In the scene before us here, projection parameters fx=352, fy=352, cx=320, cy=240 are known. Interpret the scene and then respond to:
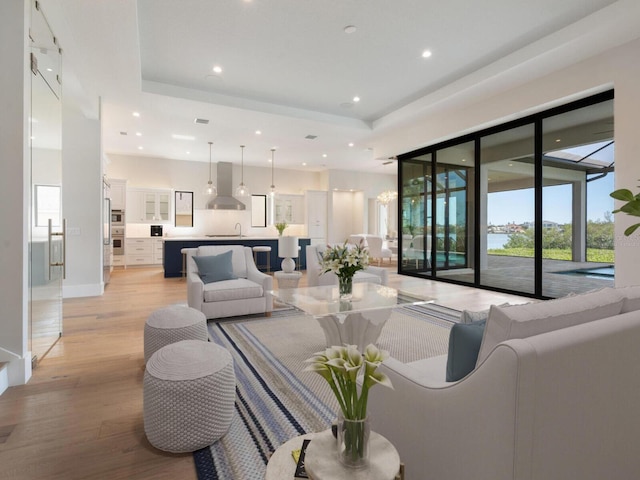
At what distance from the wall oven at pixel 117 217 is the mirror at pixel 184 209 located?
1463 millimetres

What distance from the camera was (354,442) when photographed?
0.91 m

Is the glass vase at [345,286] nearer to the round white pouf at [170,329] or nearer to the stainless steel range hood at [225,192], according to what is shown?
the round white pouf at [170,329]

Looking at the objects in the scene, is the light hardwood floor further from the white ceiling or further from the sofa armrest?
the white ceiling

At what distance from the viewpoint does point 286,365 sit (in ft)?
9.23

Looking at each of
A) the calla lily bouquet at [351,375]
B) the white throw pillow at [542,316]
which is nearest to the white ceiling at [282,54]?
the white throw pillow at [542,316]

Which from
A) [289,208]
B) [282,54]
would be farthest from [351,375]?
[289,208]

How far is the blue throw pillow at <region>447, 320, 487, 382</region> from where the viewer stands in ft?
4.02

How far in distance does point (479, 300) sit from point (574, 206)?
1.82 meters

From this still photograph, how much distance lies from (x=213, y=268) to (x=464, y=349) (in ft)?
11.6

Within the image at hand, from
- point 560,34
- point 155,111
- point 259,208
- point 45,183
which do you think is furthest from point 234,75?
point 259,208

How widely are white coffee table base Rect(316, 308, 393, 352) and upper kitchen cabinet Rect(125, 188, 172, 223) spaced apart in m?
8.57

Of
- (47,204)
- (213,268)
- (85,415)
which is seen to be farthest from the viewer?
(213,268)

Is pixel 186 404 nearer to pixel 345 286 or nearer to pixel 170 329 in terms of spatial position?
pixel 170 329

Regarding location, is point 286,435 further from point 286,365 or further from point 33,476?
point 33,476
